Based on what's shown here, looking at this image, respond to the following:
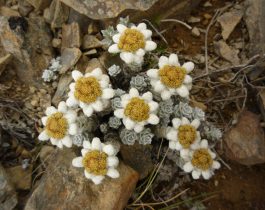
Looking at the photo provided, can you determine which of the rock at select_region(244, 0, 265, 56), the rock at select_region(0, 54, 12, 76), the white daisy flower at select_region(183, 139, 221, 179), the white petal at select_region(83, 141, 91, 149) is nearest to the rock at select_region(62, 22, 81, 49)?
the rock at select_region(0, 54, 12, 76)

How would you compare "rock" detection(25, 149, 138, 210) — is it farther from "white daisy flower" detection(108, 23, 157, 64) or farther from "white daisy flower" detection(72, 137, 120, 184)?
"white daisy flower" detection(108, 23, 157, 64)

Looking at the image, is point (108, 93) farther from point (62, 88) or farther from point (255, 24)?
point (255, 24)

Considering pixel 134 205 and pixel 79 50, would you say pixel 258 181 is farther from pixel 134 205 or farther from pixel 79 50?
pixel 79 50

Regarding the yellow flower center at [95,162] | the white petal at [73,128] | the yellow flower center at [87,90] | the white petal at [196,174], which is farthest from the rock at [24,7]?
the white petal at [196,174]

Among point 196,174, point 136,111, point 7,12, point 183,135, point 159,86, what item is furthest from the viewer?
point 7,12

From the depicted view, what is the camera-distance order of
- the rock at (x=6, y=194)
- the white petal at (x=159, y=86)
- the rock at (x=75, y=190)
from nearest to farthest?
the white petal at (x=159, y=86), the rock at (x=75, y=190), the rock at (x=6, y=194)

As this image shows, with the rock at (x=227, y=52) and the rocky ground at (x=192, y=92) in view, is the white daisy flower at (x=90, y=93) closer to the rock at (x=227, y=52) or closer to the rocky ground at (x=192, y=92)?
the rocky ground at (x=192, y=92)

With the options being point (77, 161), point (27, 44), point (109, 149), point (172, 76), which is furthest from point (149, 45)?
point (27, 44)
